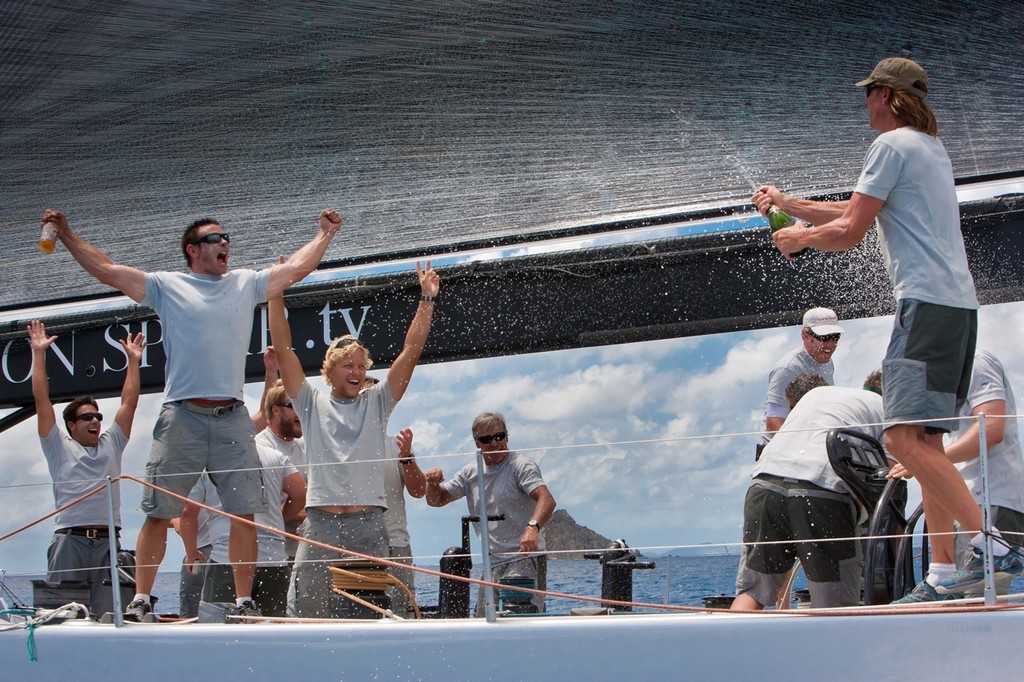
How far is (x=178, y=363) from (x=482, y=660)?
1217 millimetres

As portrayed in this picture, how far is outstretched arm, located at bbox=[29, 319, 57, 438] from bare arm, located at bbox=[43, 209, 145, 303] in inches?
39.3

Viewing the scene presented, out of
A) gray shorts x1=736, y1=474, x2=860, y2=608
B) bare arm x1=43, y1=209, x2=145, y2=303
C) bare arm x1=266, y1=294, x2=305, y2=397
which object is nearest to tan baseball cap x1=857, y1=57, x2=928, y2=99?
gray shorts x1=736, y1=474, x2=860, y2=608

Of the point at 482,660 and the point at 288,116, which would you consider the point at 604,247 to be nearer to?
the point at 288,116

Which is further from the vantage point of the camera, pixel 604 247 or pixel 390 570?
pixel 604 247

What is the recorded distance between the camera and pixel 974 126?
3217 millimetres

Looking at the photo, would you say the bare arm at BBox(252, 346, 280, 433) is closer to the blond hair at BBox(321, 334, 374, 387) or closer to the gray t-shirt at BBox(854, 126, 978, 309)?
the blond hair at BBox(321, 334, 374, 387)

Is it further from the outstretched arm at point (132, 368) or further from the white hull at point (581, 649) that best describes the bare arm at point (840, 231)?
the outstretched arm at point (132, 368)

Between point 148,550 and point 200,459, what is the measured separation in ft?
0.94

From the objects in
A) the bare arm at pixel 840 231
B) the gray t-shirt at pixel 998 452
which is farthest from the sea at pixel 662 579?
the bare arm at pixel 840 231

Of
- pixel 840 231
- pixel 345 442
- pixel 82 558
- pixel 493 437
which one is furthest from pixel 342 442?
pixel 840 231

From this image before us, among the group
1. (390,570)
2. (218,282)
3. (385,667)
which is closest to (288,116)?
(218,282)

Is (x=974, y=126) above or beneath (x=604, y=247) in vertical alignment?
above

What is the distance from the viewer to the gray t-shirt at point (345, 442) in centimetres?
320

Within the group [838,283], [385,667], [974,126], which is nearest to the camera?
[385,667]
